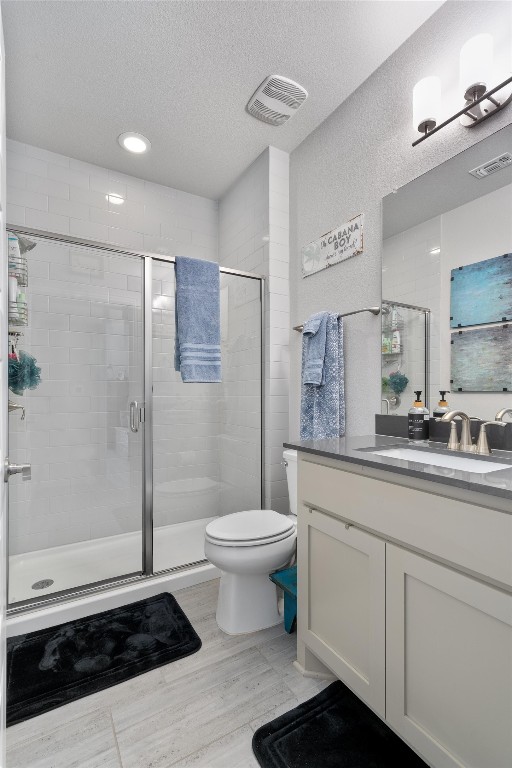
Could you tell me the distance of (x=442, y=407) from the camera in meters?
1.49

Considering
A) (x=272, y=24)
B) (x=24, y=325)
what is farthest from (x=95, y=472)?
(x=272, y=24)

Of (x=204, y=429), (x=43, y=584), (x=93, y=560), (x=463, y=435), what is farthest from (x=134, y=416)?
(x=463, y=435)

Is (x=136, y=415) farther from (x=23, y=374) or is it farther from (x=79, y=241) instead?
(x=79, y=241)

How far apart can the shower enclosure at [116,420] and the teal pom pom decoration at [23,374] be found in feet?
0.10

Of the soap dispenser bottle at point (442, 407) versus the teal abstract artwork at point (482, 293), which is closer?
the teal abstract artwork at point (482, 293)

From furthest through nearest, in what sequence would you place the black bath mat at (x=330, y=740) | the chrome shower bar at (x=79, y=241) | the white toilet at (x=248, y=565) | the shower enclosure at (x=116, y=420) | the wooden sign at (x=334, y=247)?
the shower enclosure at (x=116, y=420), the wooden sign at (x=334, y=247), the chrome shower bar at (x=79, y=241), the white toilet at (x=248, y=565), the black bath mat at (x=330, y=740)

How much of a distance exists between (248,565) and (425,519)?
0.91 m

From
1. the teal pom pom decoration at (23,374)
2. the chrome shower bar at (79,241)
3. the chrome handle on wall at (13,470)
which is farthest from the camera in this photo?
the teal pom pom decoration at (23,374)

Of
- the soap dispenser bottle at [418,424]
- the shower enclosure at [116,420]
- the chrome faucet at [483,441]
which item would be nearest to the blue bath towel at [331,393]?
the soap dispenser bottle at [418,424]

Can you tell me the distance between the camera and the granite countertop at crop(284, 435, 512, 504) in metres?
0.83

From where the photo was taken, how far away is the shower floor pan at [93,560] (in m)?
1.97

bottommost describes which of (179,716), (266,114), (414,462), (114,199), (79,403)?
(179,716)

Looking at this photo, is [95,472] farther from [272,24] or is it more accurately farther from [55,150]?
[272,24]

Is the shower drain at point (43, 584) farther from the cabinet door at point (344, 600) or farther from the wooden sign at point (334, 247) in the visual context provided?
the wooden sign at point (334, 247)
